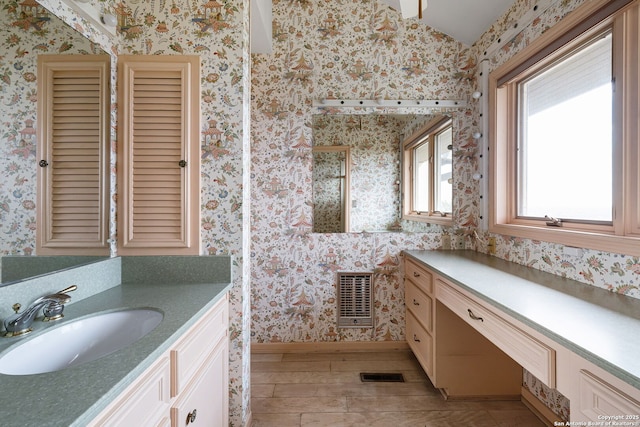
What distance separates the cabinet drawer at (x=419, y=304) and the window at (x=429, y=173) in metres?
0.65

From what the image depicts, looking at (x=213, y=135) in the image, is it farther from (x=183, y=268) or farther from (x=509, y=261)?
(x=509, y=261)

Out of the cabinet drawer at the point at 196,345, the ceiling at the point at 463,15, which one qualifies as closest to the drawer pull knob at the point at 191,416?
the cabinet drawer at the point at 196,345

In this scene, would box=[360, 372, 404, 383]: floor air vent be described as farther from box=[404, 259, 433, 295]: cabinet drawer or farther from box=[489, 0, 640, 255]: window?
box=[489, 0, 640, 255]: window

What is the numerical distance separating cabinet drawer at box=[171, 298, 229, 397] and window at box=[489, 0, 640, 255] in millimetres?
1832

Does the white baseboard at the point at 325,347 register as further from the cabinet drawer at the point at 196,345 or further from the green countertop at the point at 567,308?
the cabinet drawer at the point at 196,345

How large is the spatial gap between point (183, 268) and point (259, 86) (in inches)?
66.9

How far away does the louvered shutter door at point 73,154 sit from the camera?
113 cm

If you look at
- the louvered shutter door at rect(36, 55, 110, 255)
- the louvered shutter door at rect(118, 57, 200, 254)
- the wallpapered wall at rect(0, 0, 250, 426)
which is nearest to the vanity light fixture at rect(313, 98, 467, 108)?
the wallpapered wall at rect(0, 0, 250, 426)

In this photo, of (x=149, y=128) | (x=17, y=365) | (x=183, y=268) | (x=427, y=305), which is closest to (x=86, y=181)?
(x=149, y=128)

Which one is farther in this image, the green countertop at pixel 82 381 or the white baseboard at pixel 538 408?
the white baseboard at pixel 538 408

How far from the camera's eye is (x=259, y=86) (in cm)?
247

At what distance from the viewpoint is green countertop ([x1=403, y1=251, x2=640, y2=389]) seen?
2.62ft

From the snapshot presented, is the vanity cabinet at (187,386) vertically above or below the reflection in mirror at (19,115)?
below

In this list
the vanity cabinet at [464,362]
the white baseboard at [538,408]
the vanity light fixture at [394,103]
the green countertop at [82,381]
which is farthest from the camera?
the vanity light fixture at [394,103]
